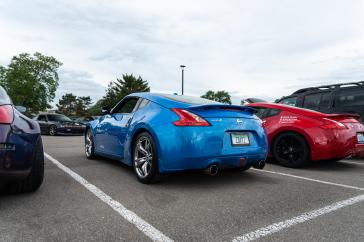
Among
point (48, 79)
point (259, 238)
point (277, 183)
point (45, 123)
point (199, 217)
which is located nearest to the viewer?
point (259, 238)

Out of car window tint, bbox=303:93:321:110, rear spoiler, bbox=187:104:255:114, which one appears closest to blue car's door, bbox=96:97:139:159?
rear spoiler, bbox=187:104:255:114

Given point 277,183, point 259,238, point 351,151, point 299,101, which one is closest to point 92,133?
point 277,183

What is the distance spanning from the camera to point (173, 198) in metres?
3.18

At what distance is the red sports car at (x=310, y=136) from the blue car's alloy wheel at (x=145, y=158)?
1978 mm

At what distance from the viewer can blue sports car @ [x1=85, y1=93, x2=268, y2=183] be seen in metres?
3.39

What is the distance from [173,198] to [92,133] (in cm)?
317

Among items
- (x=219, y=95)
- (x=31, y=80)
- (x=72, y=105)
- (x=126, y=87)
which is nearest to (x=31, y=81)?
(x=31, y=80)

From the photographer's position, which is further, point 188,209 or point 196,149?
point 196,149

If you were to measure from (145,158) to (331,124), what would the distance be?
10.6 feet

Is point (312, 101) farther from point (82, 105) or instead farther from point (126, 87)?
point (82, 105)

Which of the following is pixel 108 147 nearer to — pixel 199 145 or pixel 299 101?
pixel 199 145

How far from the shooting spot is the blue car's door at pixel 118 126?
14.6ft

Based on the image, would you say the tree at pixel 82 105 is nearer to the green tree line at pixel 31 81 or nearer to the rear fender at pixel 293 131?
the green tree line at pixel 31 81

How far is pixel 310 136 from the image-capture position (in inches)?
197
